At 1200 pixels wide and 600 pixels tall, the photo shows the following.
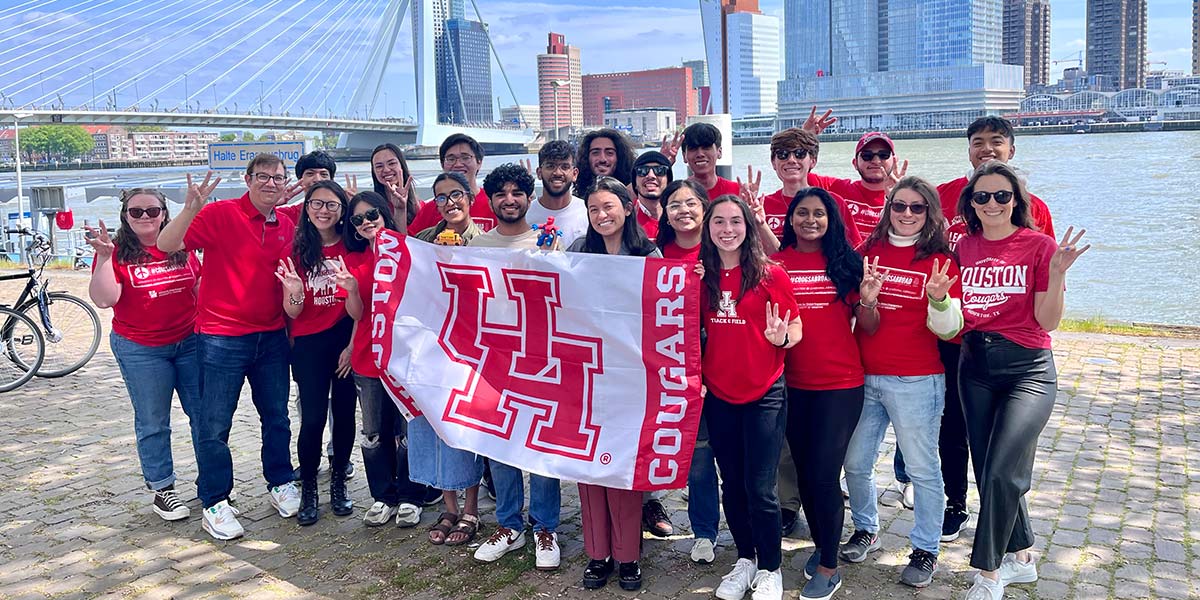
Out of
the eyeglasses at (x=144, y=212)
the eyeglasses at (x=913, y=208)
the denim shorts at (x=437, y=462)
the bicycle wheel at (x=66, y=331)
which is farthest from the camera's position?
the bicycle wheel at (x=66, y=331)

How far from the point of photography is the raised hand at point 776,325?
3725 mm

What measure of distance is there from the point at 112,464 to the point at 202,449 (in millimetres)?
1734

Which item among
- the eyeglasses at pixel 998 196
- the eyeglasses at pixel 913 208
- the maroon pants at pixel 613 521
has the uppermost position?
the eyeglasses at pixel 998 196

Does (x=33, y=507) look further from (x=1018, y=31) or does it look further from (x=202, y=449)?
(x=1018, y=31)

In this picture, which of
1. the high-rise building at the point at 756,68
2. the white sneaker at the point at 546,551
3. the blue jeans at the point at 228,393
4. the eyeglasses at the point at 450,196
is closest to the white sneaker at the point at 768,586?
the white sneaker at the point at 546,551

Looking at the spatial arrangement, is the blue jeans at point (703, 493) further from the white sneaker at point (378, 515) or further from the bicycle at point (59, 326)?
the bicycle at point (59, 326)

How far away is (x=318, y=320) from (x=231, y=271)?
46 cm

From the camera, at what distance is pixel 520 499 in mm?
4516

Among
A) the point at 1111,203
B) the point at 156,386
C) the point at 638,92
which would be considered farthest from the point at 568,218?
the point at 638,92

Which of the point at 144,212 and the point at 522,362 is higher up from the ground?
the point at 144,212

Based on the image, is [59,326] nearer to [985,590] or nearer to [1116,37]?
[985,590]

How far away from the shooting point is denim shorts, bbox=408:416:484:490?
4543mm

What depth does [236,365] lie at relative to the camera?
4742 mm

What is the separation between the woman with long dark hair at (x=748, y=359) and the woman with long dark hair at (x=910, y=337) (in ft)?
1.35
